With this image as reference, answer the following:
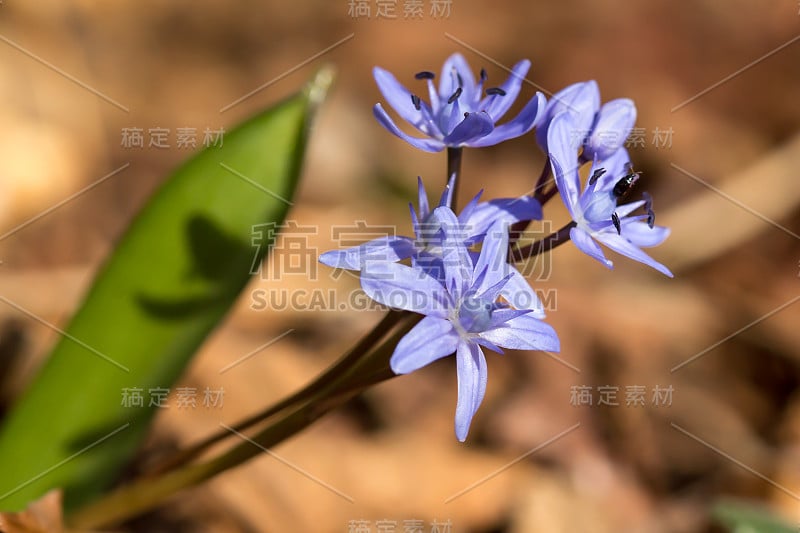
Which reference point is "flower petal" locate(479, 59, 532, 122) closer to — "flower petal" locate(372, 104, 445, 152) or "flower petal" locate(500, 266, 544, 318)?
"flower petal" locate(372, 104, 445, 152)

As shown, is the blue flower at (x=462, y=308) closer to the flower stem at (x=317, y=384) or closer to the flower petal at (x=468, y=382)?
the flower petal at (x=468, y=382)

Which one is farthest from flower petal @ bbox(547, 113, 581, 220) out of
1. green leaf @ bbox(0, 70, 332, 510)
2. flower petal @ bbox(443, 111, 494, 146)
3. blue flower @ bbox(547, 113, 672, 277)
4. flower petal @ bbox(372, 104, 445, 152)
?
green leaf @ bbox(0, 70, 332, 510)

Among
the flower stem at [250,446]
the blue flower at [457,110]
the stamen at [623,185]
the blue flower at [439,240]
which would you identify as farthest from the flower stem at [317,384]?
the stamen at [623,185]

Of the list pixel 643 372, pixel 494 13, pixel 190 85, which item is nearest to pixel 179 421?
pixel 643 372

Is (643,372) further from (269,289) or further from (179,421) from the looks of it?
(179,421)

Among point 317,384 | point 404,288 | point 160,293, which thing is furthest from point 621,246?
point 160,293
